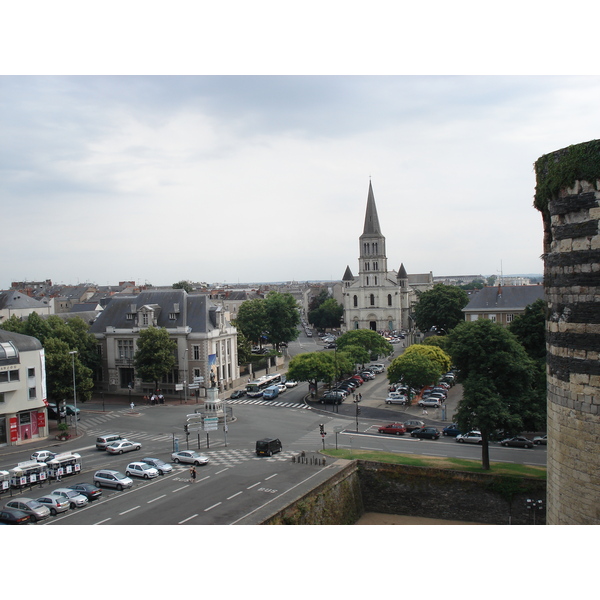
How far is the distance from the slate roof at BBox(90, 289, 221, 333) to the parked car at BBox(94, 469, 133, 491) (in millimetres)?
24634

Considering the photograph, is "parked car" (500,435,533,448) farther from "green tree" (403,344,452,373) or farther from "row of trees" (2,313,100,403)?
"row of trees" (2,313,100,403)

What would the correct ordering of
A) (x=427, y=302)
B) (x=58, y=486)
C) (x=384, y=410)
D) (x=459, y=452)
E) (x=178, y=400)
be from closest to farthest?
(x=58, y=486)
(x=459, y=452)
(x=384, y=410)
(x=178, y=400)
(x=427, y=302)

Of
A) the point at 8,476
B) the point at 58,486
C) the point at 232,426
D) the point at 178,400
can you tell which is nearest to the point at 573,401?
the point at 58,486

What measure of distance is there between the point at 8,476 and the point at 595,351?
1128 inches

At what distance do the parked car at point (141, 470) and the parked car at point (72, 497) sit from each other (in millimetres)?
3859

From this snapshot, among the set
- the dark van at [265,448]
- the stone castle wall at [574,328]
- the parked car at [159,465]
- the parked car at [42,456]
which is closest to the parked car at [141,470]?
the parked car at [159,465]

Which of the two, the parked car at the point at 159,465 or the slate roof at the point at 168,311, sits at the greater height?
the slate roof at the point at 168,311

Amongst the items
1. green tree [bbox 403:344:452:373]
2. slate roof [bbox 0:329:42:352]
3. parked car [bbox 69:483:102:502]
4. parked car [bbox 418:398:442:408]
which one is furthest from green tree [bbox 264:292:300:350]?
parked car [bbox 69:483:102:502]

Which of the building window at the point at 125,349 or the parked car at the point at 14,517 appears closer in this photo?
the parked car at the point at 14,517

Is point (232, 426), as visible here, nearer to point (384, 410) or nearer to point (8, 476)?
point (384, 410)

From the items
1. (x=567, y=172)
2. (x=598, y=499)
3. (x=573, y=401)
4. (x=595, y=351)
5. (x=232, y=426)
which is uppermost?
(x=567, y=172)

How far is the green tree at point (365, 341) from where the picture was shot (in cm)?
6069

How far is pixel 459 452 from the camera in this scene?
3228 cm

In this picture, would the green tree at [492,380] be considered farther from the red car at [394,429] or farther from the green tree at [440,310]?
the green tree at [440,310]
